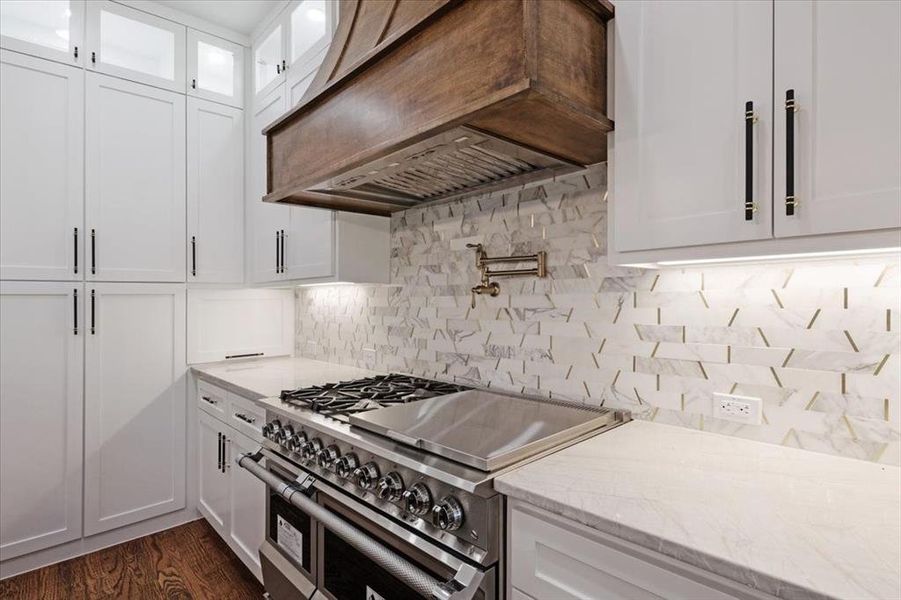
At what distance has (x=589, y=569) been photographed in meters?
0.93

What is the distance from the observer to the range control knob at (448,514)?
1120 millimetres

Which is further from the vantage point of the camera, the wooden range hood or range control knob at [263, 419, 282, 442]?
range control knob at [263, 419, 282, 442]

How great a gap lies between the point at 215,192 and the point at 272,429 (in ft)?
5.89

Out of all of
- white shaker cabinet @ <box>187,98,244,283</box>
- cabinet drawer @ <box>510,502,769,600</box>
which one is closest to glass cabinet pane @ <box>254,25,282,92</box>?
white shaker cabinet @ <box>187,98,244,283</box>

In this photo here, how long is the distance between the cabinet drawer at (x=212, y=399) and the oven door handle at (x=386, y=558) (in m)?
0.76

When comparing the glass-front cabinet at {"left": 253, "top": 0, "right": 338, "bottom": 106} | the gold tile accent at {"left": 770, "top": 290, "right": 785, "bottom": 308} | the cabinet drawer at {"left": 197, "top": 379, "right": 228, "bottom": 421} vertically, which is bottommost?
the cabinet drawer at {"left": 197, "top": 379, "right": 228, "bottom": 421}

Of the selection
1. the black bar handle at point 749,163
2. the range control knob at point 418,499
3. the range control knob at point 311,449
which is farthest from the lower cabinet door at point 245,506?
the black bar handle at point 749,163

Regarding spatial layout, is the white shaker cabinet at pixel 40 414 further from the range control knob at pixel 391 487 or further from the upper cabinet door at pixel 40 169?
the range control knob at pixel 391 487

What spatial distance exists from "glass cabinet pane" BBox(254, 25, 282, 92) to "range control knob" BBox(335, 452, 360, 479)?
2243mm

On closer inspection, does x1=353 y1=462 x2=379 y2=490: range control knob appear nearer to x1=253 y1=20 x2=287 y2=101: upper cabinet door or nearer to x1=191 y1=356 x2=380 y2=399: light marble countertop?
x1=191 y1=356 x2=380 y2=399: light marble countertop

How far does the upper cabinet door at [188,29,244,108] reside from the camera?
2.89 m

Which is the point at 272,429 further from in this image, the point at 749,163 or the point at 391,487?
the point at 749,163

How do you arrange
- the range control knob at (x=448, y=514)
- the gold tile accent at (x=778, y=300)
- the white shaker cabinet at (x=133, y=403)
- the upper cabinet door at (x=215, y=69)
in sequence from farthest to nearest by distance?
the upper cabinet door at (x=215, y=69) < the white shaker cabinet at (x=133, y=403) < the gold tile accent at (x=778, y=300) < the range control knob at (x=448, y=514)

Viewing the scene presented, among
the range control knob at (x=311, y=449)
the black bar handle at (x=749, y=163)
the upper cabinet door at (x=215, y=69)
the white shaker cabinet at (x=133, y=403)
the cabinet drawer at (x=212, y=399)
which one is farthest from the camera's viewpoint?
the upper cabinet door at (x=215, y=69)
